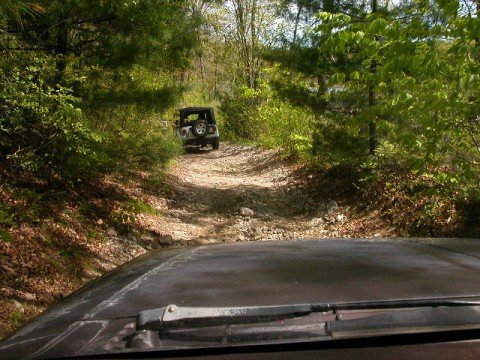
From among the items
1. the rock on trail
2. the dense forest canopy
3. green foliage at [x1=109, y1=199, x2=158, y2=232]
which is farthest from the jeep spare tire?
green foliage at [x1=109, y1=199, x2=158, y2=232]

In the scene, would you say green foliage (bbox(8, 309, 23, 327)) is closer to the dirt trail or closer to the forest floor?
the forest floor

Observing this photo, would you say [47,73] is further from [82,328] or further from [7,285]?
[82,328]

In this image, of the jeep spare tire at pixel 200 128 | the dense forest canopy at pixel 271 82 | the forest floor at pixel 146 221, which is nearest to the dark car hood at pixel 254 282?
the dense forest canopy at pixel 271 82

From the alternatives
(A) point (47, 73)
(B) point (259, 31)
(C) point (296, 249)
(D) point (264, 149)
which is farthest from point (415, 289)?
(B) point (259, 31)

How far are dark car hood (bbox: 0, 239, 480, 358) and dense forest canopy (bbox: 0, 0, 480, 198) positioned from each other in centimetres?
240

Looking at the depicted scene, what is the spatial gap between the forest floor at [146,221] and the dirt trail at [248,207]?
21 mm

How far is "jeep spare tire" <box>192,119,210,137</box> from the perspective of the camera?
2175 centimetres

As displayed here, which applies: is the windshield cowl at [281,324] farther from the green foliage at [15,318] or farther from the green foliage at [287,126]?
the green foliage at [287,126]

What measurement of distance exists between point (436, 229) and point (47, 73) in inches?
246

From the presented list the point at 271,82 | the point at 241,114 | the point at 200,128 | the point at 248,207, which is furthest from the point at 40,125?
the point at 241,114

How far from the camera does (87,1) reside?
684cm

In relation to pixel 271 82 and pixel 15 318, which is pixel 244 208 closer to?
pixel 271 82

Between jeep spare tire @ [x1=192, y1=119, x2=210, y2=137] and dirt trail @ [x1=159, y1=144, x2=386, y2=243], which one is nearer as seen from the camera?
dirt trail @ [x1=159, y1=144, x2=386, y2=243]

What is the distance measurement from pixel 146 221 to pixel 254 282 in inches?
300
